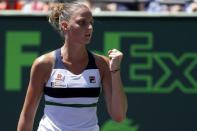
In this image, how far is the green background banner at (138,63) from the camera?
22.2 ft

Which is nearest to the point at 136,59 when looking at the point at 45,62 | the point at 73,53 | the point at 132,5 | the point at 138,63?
the point at 138,63

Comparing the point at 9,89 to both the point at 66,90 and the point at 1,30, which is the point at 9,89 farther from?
the point at 66,90

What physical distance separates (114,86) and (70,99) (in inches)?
11.0

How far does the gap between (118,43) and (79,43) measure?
111 inches

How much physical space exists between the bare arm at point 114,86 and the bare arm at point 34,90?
369 mm

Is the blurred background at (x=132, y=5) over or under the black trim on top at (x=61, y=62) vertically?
under

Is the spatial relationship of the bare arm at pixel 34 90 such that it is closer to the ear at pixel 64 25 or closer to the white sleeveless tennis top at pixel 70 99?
the white sleeveless tennis top at pixel 70 99

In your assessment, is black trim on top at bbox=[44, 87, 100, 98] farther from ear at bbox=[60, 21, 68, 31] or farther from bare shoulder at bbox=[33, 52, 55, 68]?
ear at bbox=[60, 21, 68, 31]

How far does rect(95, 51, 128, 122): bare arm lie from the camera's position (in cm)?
395

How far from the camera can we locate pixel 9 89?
6770mm

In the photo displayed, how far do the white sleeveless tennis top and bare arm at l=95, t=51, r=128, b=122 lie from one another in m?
0.08

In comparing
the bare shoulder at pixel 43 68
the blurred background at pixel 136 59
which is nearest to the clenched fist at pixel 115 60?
the bare shoulder at pixel 43 68

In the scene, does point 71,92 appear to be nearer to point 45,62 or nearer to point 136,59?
point 45,62

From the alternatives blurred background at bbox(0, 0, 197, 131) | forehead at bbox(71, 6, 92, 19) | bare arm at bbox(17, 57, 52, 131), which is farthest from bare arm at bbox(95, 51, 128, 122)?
blurred background at bbox(0, 0, 197, 131)
